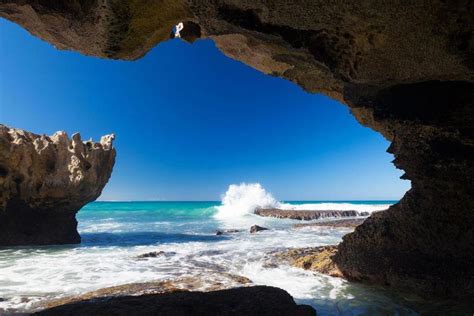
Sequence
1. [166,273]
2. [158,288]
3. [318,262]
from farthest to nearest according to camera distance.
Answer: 1. [166,273]
2. [318,262]
3. [158,288]

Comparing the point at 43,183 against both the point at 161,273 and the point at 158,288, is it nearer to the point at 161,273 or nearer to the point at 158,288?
the point at 161,273

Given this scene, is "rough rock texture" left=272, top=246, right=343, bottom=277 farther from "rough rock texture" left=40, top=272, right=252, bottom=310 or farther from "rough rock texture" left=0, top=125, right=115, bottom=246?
"rough rock texture" left=0, top=125, right=115, bottom=246

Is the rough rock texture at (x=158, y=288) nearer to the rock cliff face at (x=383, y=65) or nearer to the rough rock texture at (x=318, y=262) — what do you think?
the rough rock texture at (x=318, y=262)

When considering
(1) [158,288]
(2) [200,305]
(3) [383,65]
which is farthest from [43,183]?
(3) [383,65]

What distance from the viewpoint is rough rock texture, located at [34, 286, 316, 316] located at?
3.53m

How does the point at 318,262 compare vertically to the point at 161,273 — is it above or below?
above

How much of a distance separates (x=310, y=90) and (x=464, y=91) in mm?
2661

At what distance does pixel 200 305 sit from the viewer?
3.68 metres

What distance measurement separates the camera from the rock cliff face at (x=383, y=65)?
9.98 ft

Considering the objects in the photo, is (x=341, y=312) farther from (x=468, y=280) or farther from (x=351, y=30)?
(x=351, y=30)

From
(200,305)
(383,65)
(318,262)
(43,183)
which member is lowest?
(318,262)

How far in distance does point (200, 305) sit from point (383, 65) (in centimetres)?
337

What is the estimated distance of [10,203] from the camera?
1202cm

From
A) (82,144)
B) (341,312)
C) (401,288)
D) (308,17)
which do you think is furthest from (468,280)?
(82,144)
